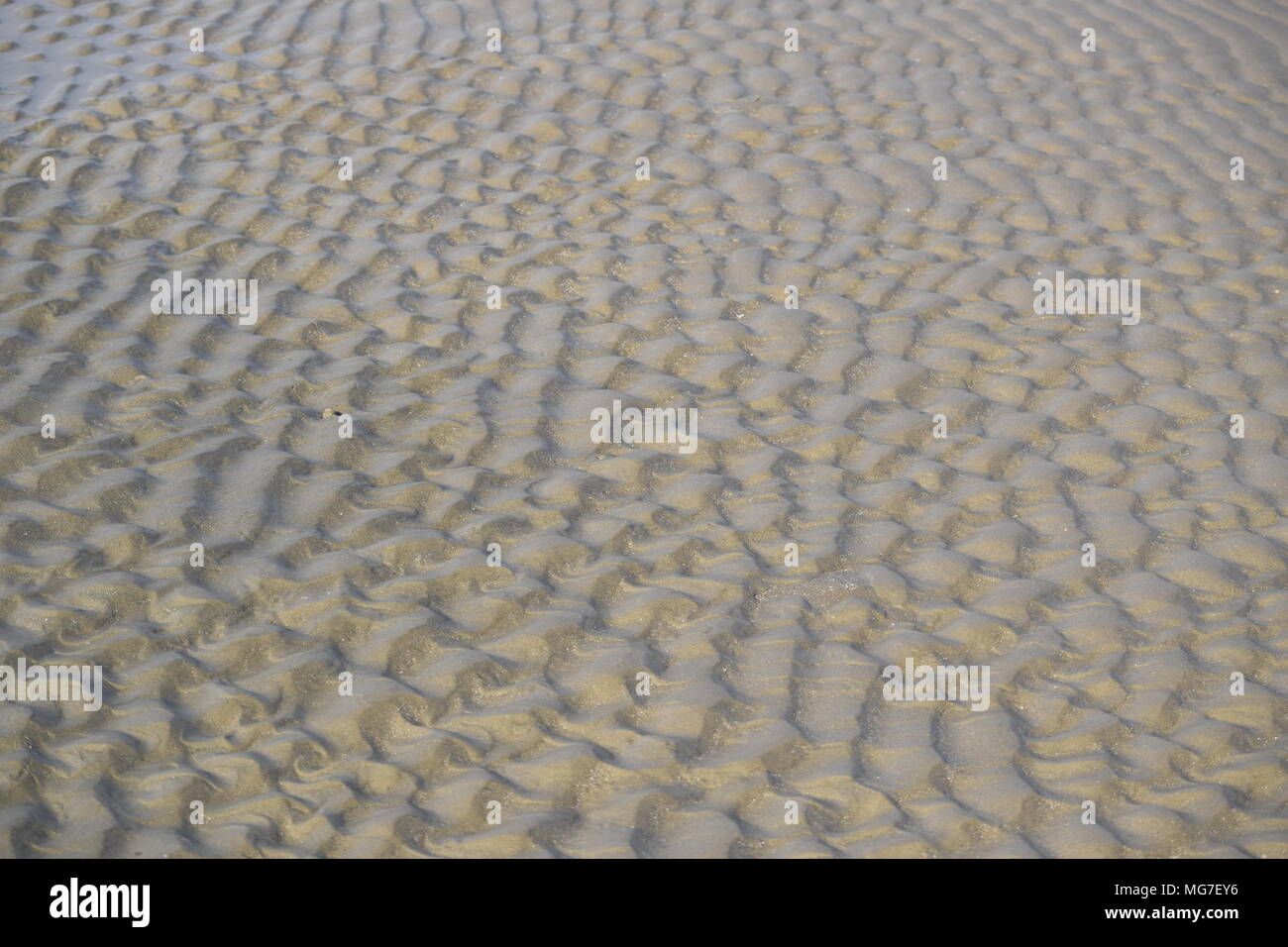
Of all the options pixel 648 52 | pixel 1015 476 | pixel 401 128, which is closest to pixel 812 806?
pixel 1015 476

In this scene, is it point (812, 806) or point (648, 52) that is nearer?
point (812, 806)

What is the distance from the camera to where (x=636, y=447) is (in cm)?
436

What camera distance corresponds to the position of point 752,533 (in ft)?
13.2

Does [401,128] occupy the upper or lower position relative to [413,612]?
upper

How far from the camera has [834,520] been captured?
4062mm

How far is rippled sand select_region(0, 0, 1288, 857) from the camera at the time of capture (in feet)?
10.6

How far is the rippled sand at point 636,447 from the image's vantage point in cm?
324

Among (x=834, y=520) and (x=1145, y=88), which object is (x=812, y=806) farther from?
(x=1145, y=88)

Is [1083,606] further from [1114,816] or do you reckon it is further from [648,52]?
[648,52]
